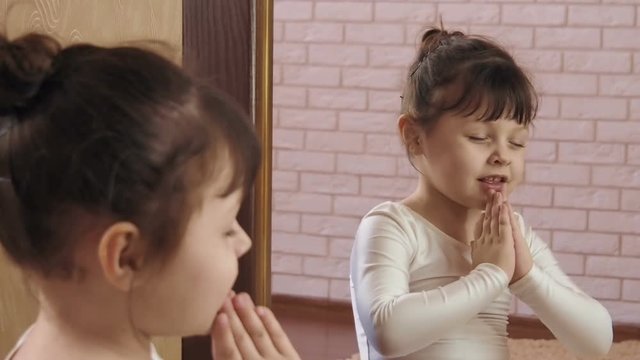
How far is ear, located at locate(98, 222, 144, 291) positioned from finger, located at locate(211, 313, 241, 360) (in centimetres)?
11

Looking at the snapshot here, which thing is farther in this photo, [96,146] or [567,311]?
[567,311]

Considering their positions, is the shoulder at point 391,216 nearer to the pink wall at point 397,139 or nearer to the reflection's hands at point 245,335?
the reflection's hands at point 245,335

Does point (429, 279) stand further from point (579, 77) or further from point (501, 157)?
point (579, 77)

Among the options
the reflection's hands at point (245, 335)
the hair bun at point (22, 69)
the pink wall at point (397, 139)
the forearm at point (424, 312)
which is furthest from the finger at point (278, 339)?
the pink wall at point (397, 139)

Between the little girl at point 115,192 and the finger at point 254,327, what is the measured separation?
3 cm

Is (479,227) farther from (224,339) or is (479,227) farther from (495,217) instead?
(224,339)

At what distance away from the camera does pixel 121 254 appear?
39.0 inches

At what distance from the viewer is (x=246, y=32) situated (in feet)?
6.74

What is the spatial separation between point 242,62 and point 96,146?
43.5 inches

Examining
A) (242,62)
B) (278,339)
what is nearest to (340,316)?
(242,62)

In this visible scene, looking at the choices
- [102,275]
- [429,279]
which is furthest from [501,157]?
[102,275]

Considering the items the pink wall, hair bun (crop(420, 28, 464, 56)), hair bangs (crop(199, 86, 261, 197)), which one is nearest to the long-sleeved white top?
hair bun (crop(420, 28, 464, 56))

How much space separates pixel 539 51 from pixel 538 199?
0.51m

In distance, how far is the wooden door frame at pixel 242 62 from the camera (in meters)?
2.03
